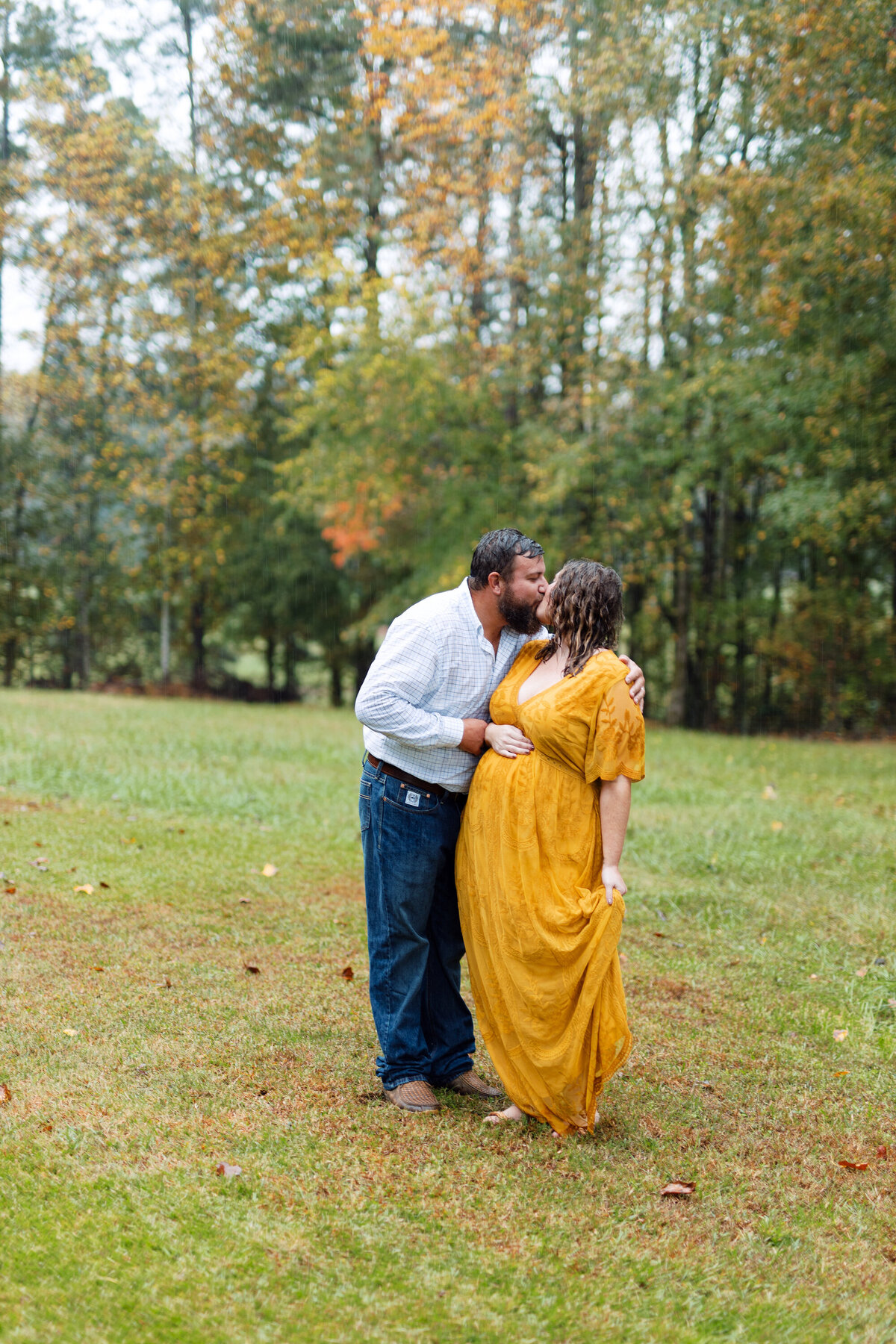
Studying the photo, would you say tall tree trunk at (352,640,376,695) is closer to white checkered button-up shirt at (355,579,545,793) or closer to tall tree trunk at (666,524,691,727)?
tall tree trunk at (666,524,691,727)

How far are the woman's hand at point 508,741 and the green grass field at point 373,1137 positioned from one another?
1.25m

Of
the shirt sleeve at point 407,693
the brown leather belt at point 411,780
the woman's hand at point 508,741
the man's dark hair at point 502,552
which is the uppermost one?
the man's dark hair at point 502,552

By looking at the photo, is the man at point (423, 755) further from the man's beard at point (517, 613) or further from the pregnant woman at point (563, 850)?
the pregnant woman at point (563, 850)

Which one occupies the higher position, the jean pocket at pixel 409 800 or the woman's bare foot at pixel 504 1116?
the jean pocket at pixel 409 800

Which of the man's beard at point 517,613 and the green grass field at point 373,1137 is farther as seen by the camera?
the man's beard at point 517,613

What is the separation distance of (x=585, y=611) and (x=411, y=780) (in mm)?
806

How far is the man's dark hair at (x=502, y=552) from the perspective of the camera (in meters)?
3.48

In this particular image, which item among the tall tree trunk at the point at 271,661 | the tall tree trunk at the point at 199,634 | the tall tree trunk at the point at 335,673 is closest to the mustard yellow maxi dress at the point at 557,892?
the tall tree trunk at the point at 335,673

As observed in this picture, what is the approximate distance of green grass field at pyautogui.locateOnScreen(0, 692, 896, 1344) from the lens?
8.56 feet

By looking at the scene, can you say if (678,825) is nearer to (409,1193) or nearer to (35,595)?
(409,1193)

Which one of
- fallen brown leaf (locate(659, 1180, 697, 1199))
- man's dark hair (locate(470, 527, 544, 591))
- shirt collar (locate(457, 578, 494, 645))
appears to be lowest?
fallen brown leaf (locate(659, 1180, 697, 1199))

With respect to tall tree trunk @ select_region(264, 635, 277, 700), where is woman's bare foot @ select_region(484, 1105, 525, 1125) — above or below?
below

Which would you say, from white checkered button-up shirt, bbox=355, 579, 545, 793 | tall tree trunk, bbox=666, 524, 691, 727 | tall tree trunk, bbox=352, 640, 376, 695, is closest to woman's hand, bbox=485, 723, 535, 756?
white checkered button-up shirt, bbox=355, 579, 545, 793

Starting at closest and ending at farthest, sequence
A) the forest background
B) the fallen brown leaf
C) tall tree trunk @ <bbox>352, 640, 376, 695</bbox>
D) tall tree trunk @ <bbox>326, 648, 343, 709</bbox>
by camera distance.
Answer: the fallen brown leaf < the forest background < tall tree trunk @ <bbox>352, 640, 376, 695</bbox> < tall tree trunk @ <bbox>326, 648, 343, 709</bbox>
